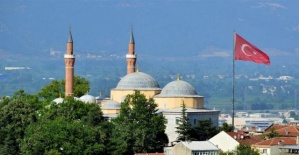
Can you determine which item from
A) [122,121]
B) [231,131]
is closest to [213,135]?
[231,131]

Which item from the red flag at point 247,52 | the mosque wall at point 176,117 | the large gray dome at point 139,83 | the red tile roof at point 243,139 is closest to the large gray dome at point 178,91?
the mosque wall at point 176,117

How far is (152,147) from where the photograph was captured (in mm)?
59594

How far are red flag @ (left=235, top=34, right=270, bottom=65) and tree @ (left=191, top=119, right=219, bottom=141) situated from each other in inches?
468

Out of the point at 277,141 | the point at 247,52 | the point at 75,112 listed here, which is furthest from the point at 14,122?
the point at 247,52

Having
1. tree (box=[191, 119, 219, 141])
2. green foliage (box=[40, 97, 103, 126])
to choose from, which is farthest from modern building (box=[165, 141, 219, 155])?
green foliage (box=[40, 97, 103, 126])

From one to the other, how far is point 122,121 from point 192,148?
580 centimetres

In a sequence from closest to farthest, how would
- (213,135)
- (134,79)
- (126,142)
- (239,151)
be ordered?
(239,151) < (126,142) < (213,135) < (134,79)

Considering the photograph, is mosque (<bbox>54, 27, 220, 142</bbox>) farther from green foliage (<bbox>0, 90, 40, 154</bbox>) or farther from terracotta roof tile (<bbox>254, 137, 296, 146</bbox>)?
terracotta roof tile (<bbox>254, 137, 296, 146</bbox>)

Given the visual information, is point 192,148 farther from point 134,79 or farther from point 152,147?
point 134,79

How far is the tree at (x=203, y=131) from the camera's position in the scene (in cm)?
6259

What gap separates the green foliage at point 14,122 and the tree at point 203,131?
7821mm

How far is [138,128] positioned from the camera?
59750mm

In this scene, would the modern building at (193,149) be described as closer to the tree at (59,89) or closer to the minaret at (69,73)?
the minaret at (69,73)

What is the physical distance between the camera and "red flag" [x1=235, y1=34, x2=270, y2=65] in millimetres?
50531
